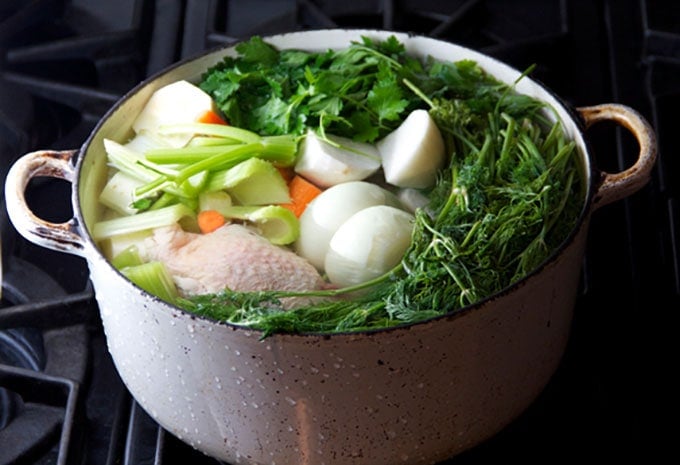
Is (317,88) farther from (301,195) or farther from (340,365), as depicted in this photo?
(340,365)

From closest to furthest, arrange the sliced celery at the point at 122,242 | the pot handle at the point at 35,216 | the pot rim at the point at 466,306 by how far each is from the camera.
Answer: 1. the pot rim at the point at 466,306
2. the pot handle at the point at 35,216
3. the sliced celery at the point at 122,242

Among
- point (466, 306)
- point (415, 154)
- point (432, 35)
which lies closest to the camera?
point (466, 306)

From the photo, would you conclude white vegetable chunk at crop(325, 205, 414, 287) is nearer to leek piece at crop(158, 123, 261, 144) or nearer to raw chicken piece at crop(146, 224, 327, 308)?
raw chicken piece at crop(146, 224, 327, 308)

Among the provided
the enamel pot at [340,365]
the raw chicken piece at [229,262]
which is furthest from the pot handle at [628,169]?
the raw chicken piece at [229,262]

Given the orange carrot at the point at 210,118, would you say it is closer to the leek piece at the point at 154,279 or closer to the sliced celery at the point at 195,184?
the sliced celery at the point at 195,184

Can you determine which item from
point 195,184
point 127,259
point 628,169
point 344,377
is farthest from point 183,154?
point 628,169

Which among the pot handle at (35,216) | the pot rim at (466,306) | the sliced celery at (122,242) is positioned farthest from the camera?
the sliced celery at (122,242)

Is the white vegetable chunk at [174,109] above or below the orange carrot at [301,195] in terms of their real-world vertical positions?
above
